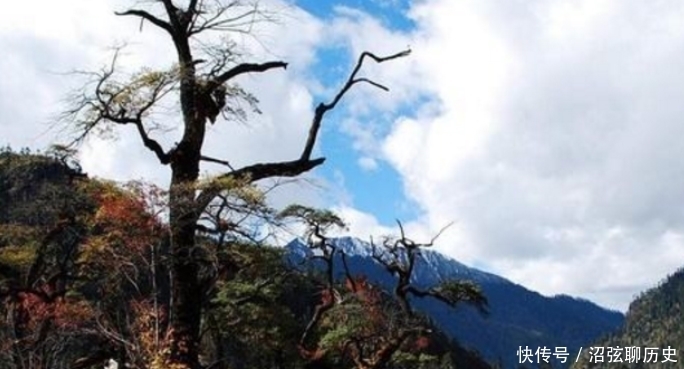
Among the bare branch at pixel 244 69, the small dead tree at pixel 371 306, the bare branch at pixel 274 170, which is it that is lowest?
the bare branch at pixel 274 170

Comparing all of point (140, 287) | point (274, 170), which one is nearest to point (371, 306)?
point (140, 287)

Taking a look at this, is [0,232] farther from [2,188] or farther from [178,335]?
[2,188]

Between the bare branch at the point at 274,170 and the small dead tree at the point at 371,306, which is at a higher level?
the small dead tree at the point at 371,306

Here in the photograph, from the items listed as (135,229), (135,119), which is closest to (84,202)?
(135,229)

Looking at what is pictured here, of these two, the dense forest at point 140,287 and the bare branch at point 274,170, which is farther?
the dense forest at point 140,287

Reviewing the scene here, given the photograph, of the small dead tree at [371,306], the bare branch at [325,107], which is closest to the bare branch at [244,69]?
the bare branch at [325,107]

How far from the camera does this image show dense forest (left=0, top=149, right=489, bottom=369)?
12.0m

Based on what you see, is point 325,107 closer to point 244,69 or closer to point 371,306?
point 244,69

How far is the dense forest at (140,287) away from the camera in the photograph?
11980mm

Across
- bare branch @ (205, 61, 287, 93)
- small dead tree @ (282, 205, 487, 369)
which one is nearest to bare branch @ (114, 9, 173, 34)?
bare branch @ (205, 61, 287, 93)

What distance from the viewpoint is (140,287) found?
2383 cm

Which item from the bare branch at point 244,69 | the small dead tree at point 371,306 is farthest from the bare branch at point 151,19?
the small dead tree at point 371,306

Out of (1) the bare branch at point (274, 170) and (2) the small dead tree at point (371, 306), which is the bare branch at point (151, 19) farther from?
(2) the small dead tree at point (371, 306)

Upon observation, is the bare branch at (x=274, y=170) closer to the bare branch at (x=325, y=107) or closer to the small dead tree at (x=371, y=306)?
the bare branch at (x=325, y=107)
